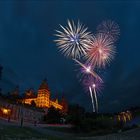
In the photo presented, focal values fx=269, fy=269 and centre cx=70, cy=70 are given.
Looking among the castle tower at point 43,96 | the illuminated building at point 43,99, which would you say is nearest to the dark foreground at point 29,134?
the illuminated building at point 43,99

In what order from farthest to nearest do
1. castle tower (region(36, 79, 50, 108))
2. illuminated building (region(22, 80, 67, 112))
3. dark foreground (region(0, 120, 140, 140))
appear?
illuminated building (region(22, 80, 67, 112))
castle tower (region(36, 79, 50, 108))
dark foreground (region(0, 120, 140, 140))

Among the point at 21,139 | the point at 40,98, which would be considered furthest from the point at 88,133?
the point at 40,98

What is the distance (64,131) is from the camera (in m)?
60.1

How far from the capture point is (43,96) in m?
177

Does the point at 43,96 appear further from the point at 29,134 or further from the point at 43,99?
the point at 29,134

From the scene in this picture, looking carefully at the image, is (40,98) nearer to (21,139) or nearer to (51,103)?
(51,103)

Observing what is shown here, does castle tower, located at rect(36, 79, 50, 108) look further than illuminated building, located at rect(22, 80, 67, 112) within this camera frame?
No

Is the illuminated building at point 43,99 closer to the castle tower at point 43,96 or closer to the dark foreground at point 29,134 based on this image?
the castle tower at point 43,96

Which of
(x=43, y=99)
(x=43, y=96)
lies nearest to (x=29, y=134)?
(x=43, y=99)

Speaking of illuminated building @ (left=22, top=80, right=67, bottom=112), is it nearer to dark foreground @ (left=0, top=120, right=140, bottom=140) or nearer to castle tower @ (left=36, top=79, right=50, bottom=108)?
castle tower @ (left=36, top=79, right=50, bottom=108)

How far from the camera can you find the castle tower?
176 metres

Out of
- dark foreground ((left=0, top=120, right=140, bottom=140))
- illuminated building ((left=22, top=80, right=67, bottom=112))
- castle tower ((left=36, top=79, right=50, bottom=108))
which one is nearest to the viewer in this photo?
dark foreground ((left=0, top=120, right=140, bottom=140))

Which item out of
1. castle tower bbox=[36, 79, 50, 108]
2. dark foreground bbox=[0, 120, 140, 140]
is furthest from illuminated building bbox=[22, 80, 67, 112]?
dark foreground bbox=[0, 120, 140, 140]

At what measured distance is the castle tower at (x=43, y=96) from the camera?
6944 inches
